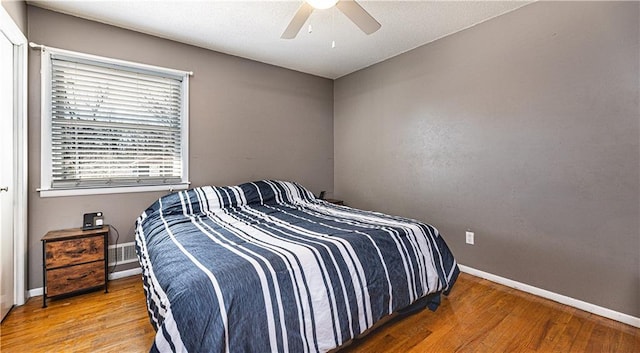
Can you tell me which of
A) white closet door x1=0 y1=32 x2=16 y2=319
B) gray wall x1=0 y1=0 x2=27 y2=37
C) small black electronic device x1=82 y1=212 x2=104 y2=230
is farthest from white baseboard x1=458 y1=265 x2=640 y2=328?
gray wall x1=0 y1=0 x2=27 y2=37

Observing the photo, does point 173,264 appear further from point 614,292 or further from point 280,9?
point 614,292

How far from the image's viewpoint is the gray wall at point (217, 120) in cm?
239

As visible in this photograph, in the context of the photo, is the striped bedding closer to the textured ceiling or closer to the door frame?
the door frame

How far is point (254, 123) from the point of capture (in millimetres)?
3553

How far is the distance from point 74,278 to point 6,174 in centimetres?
89

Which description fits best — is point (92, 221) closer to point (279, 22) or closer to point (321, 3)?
point (279, 22)

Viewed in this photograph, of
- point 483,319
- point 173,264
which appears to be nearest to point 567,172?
point 483,319

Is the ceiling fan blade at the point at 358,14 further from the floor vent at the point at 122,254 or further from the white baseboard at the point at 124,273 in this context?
the white baseboard at the point at 124,273

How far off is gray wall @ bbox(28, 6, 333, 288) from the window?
8 cm

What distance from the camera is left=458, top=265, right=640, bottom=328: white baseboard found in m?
1.98

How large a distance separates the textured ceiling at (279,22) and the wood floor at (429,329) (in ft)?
7.78

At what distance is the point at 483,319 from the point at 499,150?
143cm

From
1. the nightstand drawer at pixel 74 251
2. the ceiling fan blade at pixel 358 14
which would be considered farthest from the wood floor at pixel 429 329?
the ceiling fan blade at pixel 358 14

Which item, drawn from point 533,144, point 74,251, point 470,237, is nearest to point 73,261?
point 74,251
